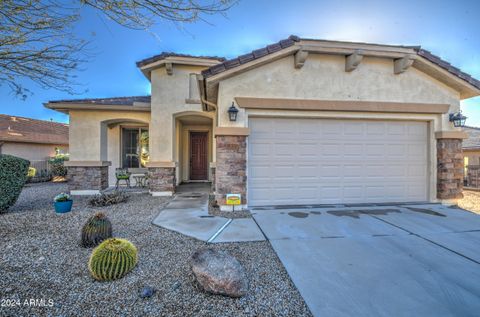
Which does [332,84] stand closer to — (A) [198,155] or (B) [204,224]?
(B) [204,224]

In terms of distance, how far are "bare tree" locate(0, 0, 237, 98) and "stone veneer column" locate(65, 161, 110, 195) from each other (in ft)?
15.7

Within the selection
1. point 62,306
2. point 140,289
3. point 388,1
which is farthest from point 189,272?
point 388,1

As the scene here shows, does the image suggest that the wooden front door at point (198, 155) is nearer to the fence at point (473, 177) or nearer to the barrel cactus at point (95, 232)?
the barrel cactus at point (95, 232)

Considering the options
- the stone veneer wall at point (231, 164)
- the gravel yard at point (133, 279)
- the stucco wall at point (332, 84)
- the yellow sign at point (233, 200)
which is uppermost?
the stucco wall at point (332, 84)

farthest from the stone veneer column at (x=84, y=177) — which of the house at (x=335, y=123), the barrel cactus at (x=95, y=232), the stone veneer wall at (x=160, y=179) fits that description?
the barrel cactus at (x=95, y=232)

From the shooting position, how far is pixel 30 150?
15359 mm

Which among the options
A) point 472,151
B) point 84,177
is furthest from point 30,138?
point 472,151

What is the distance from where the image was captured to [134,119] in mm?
9000

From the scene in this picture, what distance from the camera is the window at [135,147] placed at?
34.0 ft

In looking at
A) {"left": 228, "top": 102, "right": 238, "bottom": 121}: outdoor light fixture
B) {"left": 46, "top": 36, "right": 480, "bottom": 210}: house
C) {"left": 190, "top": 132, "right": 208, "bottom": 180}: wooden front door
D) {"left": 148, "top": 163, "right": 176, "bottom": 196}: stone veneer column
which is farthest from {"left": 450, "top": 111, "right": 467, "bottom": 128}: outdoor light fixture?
{"left": 190, "top": 132, "right": 208, "bottom": 180}: wooden front door

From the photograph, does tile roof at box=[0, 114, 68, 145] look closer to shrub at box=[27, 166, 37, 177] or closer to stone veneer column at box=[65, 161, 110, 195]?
shrub at box=[27, 166, 37, 177]

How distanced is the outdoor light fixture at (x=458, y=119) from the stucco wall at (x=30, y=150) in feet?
68.9

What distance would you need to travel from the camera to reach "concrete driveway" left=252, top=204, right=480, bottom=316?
2.32 metres

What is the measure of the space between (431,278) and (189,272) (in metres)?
2.96
